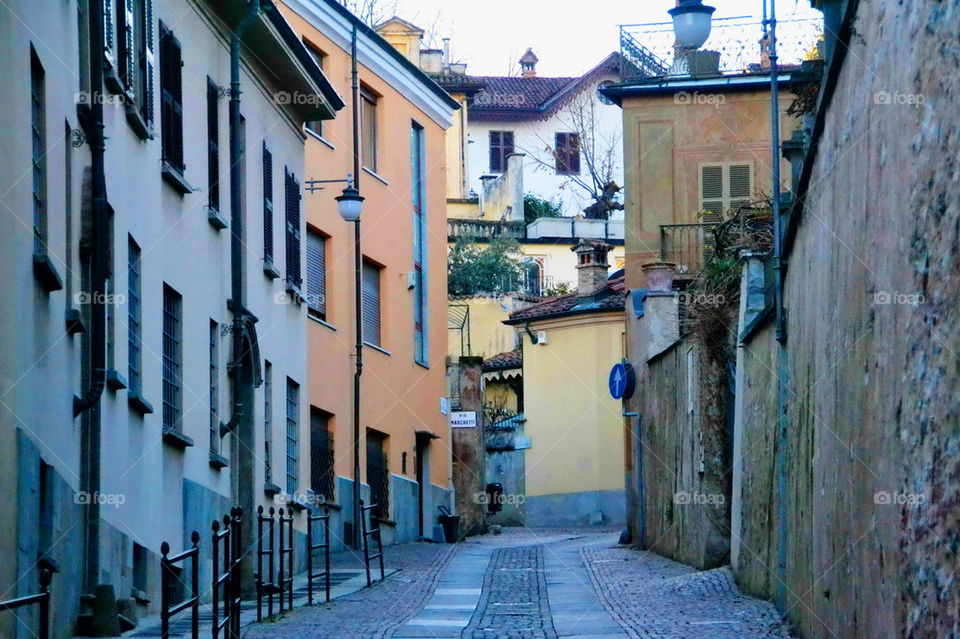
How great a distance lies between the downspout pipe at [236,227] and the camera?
701 inches

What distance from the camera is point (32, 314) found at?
36.3 feet

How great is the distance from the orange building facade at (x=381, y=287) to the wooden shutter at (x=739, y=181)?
6382 mm

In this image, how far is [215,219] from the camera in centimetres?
1802

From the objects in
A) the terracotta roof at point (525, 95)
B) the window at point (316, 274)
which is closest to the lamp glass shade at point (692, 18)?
the window at point (316, 274)

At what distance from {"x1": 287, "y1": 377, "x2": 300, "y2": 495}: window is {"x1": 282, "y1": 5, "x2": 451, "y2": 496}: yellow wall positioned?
2204 mm

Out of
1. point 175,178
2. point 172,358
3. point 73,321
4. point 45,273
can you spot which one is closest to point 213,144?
point 175,178

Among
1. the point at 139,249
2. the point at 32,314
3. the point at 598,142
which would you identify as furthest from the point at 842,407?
the point at 598,142

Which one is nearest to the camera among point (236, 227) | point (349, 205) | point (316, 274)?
point (236, 227)

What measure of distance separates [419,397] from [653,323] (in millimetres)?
8543

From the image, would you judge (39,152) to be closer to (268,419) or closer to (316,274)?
(268,419)

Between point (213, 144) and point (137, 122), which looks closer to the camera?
point (137, 122)

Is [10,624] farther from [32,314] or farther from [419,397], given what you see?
[419,397]

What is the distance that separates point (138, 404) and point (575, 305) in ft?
101

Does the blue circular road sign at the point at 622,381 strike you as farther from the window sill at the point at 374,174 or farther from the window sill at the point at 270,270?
the window sill at the point at 270,270
